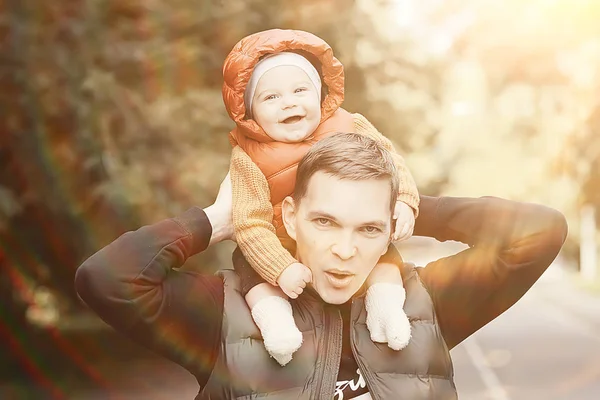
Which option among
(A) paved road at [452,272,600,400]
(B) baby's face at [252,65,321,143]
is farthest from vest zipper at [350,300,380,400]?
(A) paved road at [452,272,600,400]

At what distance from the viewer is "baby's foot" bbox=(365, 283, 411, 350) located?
172 cm

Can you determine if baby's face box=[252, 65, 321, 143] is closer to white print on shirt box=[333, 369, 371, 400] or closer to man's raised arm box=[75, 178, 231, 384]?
man's raised arm box=[75, 178, 231, 384]

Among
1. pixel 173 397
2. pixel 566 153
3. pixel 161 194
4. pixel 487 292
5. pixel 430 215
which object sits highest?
pixel 430 215

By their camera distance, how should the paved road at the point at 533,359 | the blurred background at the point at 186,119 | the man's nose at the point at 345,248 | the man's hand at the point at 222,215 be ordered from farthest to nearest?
the paved road at the point at 533,359
the blurred background at the point at 186,119
the man's hand at the point at 222,215
the man's nose at the point at 345,248

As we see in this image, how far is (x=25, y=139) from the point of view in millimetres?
5918

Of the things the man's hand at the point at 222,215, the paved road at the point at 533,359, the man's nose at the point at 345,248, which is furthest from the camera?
the paved road at the point at 533,359

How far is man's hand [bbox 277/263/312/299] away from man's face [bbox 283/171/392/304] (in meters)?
0.02

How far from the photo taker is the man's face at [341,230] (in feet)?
5.49

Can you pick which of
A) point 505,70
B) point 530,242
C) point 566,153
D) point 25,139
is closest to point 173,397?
point 25,139

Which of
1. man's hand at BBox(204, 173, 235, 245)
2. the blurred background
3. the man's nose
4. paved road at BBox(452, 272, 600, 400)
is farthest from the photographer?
paved road at BBox(452, 272, 600, 400)

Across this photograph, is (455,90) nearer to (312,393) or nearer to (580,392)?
(580,392)

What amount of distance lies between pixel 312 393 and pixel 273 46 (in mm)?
652

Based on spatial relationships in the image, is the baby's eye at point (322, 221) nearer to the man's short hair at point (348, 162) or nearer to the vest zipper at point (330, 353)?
the man's short hair at point (348, 162)

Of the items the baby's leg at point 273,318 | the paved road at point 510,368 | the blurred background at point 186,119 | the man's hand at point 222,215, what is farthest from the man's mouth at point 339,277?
the paved road at point 510,368
